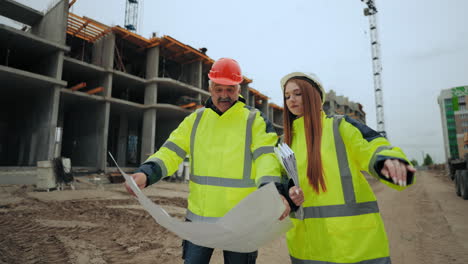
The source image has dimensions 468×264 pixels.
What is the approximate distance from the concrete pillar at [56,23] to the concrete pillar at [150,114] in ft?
22.9

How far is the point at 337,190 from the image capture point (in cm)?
132

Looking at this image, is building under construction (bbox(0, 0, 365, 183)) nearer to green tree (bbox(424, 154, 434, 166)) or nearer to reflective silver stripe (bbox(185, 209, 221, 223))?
reflective silver stripe (bbox(185, 209, 221, 223))

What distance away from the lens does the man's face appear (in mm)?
1691

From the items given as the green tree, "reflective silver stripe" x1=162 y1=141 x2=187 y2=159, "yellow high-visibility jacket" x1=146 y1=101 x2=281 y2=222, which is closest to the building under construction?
"reflective silver stripe" x1=162 y1=141 x2=187 y2=159

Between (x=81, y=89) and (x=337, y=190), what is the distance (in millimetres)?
26041

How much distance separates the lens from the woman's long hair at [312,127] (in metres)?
1.34

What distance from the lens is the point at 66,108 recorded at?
22562 millimetres

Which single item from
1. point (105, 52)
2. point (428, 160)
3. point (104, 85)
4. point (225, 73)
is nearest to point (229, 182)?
point (225, 73)

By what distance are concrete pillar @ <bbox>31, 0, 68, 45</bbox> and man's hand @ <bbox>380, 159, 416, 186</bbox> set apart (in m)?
21.4

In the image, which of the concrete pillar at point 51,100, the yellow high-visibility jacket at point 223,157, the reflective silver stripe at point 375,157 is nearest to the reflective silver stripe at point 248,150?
the yellow high-visibility jacket at point 223,157

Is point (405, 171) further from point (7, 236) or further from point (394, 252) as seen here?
point (7, 236)

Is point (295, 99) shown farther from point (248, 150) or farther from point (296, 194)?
point (296, 194)

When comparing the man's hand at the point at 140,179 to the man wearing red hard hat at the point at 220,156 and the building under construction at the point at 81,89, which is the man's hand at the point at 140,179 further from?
the building under construction at the point at 81,89

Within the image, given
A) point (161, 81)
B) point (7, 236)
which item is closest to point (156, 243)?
point (7, 236)
